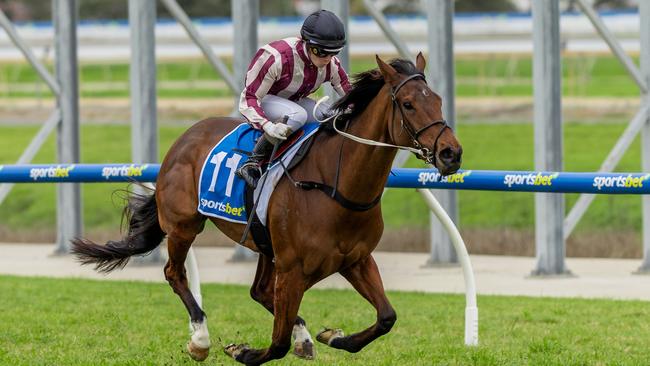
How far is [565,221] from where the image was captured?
10.5 metres

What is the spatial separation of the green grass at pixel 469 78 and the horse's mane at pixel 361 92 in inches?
761

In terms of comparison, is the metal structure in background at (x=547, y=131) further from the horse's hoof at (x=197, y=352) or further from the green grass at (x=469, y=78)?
the green grass at (x=469, y=78)

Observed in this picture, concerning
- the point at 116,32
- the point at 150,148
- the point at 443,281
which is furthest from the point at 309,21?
the point at 116,32

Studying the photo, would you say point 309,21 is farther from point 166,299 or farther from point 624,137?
point 624,137

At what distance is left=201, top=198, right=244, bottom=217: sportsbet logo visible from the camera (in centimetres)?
641

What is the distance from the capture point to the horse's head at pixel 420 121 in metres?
5.20

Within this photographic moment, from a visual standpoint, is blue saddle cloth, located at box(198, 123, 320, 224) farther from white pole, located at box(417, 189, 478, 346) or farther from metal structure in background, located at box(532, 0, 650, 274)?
metal structure in background, located at box(532, 0, 650, 274)

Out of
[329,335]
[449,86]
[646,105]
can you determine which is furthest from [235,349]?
[646,105]

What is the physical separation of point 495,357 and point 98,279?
16.8 feet

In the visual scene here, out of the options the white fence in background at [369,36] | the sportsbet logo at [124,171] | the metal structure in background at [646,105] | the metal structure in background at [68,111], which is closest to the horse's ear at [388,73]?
the sportsbet logo at [124,171]

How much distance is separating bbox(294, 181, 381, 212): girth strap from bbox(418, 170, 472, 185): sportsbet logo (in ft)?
5.20

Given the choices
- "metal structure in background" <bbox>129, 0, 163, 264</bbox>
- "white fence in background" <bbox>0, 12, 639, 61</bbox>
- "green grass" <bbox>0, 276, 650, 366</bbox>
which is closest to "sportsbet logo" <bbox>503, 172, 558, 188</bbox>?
"green grass" <bbox>0, 276, 650, 366</bbox>

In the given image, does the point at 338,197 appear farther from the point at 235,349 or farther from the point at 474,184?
the point at 474,184

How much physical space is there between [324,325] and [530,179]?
176 cm
